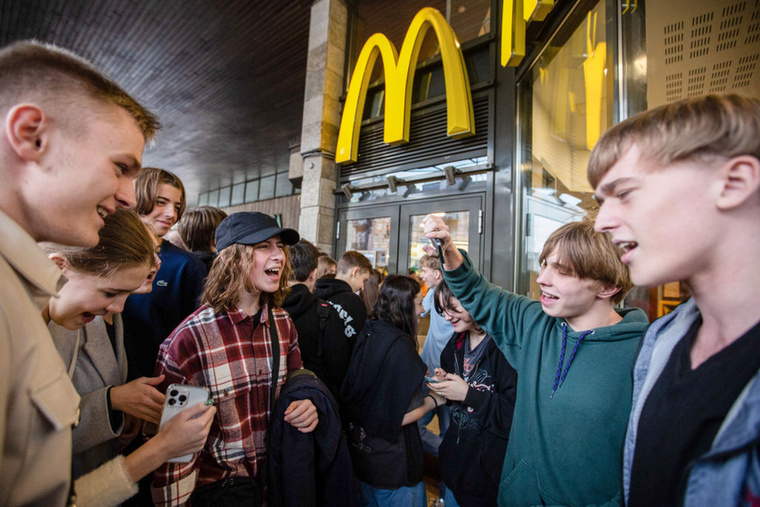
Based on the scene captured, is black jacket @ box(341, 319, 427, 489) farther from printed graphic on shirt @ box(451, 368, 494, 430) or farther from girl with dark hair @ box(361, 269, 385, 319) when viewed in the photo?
girl with dark hair @ box(361, 269, 385, 319)

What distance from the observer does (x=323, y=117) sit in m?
5.38

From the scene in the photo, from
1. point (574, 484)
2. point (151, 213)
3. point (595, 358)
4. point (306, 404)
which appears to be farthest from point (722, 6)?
point (151, 213)

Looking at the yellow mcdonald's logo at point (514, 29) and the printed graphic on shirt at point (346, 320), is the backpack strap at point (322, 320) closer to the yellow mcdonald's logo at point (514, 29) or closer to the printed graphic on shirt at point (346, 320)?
the printed graphic on shirt at point (346, 320)

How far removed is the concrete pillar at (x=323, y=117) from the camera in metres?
5.40

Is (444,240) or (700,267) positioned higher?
(444,240)

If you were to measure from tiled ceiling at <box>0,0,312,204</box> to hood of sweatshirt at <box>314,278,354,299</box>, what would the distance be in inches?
152

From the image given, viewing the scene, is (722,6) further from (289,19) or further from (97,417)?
(289,19)

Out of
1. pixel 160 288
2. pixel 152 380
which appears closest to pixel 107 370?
pixel 152 380

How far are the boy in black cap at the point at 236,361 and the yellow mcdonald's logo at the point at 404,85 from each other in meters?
3.10

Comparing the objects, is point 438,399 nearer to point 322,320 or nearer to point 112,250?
point 322,320

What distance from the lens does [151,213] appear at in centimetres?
216

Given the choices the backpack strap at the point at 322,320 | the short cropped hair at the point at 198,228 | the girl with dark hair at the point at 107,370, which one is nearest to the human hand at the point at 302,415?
the girl with dark hair at the point at 107,370

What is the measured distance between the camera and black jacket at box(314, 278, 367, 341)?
2467mm

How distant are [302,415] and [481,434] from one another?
0.95m
